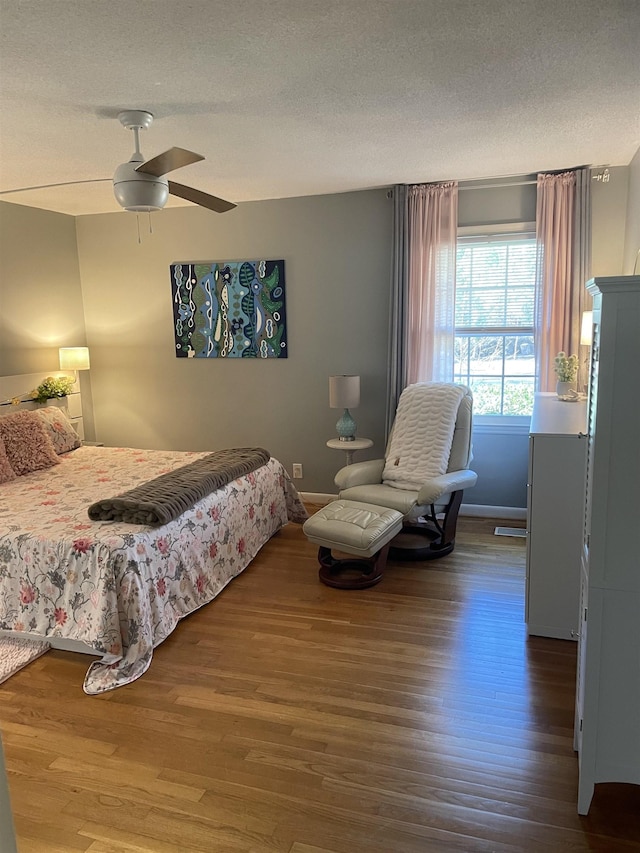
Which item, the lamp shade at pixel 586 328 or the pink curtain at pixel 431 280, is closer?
the lamp shade at pixel 586 328

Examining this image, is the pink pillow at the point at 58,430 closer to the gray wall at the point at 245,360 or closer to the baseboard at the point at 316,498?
the gray wall at the point at 245,360

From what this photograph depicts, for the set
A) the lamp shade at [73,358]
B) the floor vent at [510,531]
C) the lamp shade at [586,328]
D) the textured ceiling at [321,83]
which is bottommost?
the floor vent at [510,531]

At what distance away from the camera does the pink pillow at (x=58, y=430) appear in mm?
4469

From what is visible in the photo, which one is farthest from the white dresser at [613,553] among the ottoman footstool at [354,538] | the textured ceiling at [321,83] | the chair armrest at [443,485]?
the chair armrest at [443,485]

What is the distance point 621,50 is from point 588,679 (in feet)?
7.26

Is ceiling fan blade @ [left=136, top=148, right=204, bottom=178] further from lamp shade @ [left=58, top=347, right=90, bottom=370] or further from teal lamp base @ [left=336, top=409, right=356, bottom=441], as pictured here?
lamp shade @ [left=58, top=347, right=90, bottom=370]

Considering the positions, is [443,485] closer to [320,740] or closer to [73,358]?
[320,740]

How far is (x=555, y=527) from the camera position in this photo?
9.19 ft

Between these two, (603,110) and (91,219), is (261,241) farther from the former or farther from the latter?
(603,110)

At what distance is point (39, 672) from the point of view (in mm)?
2725

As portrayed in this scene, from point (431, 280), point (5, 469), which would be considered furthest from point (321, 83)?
point (5, 469)

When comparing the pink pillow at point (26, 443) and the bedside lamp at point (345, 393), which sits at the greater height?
the bedside lamp at point (345, 393)

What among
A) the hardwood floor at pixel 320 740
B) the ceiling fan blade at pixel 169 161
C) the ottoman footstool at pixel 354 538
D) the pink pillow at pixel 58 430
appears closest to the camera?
the hardwood floor at pixel 320 740

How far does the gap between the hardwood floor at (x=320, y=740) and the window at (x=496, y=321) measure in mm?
1791
